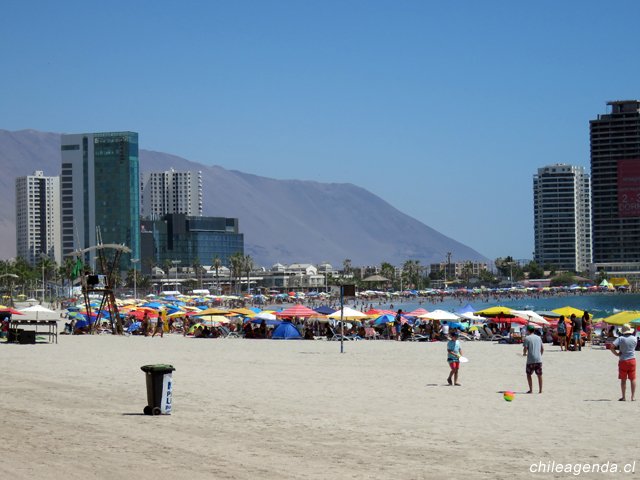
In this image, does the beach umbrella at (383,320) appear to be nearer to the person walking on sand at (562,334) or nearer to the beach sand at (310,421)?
the person walking on sand at (562,334)

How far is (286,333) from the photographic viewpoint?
132 feet

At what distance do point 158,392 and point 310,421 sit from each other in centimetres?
227

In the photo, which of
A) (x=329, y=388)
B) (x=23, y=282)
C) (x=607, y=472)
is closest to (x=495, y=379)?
(x=329, y=388)

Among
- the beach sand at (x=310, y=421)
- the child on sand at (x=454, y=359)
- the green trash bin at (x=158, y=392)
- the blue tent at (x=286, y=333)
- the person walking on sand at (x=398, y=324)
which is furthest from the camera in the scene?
the person walking on sand at (x=398, y=324)

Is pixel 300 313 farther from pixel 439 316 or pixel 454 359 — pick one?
pixel 454 359

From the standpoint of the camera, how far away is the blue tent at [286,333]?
132ft

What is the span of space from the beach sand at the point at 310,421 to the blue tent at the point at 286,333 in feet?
44.0

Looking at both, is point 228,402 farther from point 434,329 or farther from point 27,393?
point 434,329

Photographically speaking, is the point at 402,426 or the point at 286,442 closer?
the point at 286,442

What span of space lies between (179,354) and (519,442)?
19162 millimetres

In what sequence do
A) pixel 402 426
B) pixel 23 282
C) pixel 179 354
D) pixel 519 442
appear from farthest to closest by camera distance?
pixel 23 282, pixel 179 354, pixel 402 426, pixel 519 442

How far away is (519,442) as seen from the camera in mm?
12992

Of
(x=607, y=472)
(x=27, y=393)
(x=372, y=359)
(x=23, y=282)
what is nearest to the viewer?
(x=607, y=472)

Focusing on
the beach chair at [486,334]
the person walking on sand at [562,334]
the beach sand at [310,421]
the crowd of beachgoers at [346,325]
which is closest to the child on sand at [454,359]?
the beach sand at [310,421]
